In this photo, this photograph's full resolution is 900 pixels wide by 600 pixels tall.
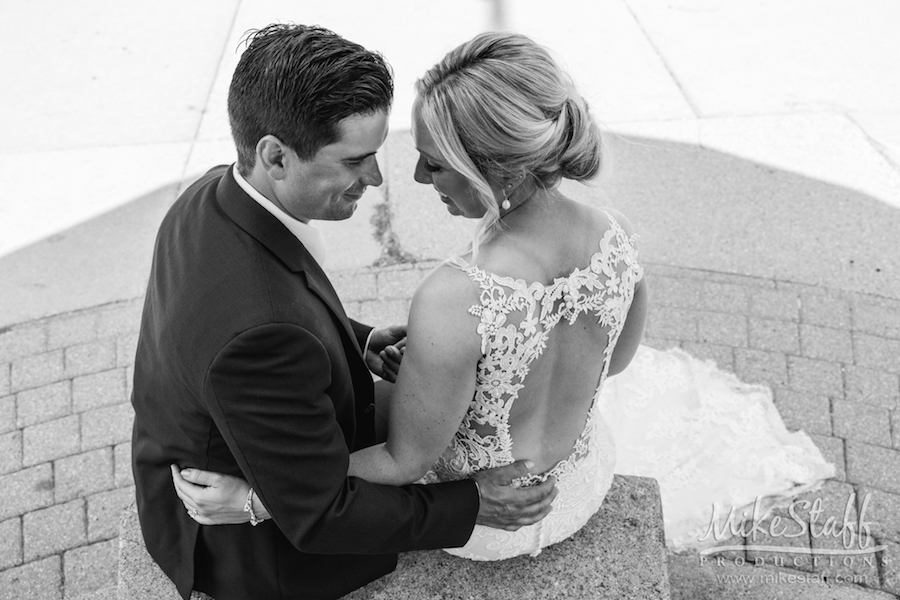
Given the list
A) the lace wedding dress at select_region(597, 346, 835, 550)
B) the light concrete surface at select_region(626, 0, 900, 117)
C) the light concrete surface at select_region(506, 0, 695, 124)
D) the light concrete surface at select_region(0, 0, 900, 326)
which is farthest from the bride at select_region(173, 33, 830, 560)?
the light concrete surface at select_region(626, 0, 900, 117)

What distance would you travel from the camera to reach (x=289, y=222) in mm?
1831

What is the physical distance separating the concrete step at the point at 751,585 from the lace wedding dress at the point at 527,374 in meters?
0.58

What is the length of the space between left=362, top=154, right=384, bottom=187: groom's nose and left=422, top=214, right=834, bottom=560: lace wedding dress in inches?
11.9

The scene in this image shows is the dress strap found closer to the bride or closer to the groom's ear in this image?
the bride

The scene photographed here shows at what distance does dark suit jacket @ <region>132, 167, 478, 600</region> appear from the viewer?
5.15ft

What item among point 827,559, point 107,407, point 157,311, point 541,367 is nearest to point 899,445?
point 827,559

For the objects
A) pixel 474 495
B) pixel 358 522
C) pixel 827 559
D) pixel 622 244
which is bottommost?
pixel 827 559

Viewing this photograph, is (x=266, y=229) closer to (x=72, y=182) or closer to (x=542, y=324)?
(x=542, y=324)

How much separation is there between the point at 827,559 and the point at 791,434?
0.56 meters

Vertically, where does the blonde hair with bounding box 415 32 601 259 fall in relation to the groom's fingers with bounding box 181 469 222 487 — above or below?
above

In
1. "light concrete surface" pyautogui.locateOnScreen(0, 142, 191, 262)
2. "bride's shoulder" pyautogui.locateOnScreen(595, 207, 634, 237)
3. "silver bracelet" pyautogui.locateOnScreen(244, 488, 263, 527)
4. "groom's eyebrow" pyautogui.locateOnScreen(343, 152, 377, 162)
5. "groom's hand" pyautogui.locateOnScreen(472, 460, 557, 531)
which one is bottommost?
"light concrete surface" pyautogui.locateOnScreen(0, 142, 191, 262)

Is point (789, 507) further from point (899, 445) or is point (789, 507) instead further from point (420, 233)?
point (420, 233)

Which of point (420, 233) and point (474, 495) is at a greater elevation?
point (474, 495)

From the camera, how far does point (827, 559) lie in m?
2.76
